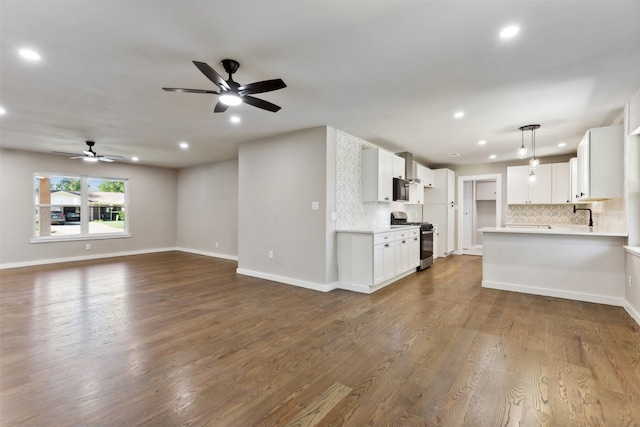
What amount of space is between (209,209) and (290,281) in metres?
4.28

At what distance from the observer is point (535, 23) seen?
2041mm

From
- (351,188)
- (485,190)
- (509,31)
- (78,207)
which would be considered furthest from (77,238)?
(485,190)

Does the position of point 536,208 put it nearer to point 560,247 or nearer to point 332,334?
point 560,247

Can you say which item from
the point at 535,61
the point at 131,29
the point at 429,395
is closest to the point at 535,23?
→ the point at 535,61

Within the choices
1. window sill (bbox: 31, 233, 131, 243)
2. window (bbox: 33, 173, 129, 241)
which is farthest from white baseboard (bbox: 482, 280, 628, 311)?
window (bbox: 33, 173, 129, 241)

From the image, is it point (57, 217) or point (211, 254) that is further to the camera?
point (211, 254)

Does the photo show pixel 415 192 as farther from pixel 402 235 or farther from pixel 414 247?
pixel 402 235

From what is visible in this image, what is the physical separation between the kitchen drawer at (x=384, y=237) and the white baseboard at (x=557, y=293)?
5.16 feet

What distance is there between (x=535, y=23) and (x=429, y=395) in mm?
2627

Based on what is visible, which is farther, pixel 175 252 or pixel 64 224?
pixel 175 252

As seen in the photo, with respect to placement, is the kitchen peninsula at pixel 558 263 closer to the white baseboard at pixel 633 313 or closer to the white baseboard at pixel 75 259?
the white baseboard at pixel 633 313

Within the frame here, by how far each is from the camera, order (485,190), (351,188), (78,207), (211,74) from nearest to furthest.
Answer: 1. (211,74)
2. (351,188)
3. (78,207)
4. (485,190)

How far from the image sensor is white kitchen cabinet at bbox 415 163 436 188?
696cm

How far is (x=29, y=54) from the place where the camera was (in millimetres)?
2445
